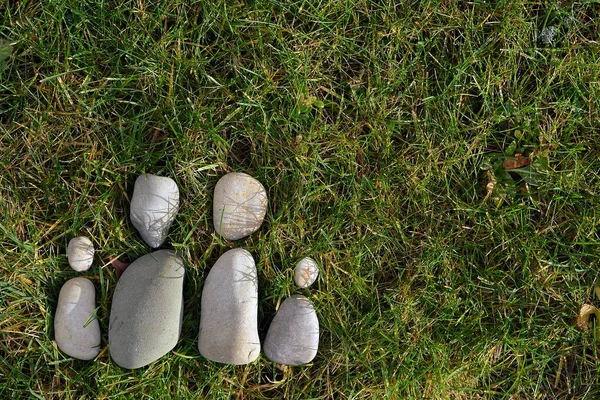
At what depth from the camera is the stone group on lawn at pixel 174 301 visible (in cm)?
219

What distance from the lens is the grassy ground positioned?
225 centimetres

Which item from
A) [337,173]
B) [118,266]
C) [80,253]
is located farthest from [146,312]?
[337,173]

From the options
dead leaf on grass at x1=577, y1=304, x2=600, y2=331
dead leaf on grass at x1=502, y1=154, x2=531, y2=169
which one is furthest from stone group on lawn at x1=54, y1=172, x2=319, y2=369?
dead leaf on grass at x1=577, y1=304, x2=600, y2=331

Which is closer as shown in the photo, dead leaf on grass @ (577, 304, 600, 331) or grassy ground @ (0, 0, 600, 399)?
grassy ground @ (0, 0, 600, 399)

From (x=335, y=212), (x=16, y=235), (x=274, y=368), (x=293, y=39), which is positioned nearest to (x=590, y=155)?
(x=335, y=212)

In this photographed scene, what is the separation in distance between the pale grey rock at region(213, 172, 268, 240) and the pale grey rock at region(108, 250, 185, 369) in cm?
24

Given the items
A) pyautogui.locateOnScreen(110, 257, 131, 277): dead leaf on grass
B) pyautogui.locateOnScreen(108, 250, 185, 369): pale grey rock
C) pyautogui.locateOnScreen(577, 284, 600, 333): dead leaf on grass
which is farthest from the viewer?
pyautogui.locateOnScreen(577, 284, 600, 333): dead leaf on grass

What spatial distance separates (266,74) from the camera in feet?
7.47

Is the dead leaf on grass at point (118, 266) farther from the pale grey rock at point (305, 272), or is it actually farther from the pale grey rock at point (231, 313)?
the pale grey rock at point (305, 272)

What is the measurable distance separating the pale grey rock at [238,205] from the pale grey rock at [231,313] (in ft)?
0.31

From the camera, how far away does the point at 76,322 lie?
2.23 meters

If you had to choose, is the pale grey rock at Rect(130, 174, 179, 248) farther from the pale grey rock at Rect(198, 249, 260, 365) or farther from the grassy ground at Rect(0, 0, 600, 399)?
the pale grey rock at Rect(198, 249, 260, 365)

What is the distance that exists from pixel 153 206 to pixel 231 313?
479 millimetres

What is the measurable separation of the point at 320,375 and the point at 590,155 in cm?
136
